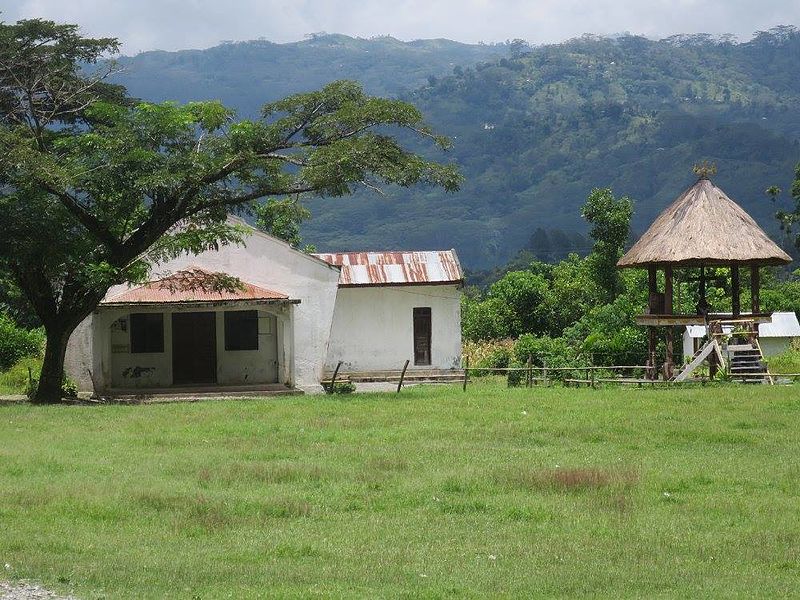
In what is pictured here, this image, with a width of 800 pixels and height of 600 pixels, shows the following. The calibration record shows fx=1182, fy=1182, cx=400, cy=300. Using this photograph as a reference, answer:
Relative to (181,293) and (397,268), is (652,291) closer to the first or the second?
(397,268)

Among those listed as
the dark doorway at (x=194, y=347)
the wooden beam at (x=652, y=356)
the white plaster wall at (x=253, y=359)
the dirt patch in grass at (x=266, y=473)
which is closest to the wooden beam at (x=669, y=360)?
the wooden beam at (x=652, y=356)

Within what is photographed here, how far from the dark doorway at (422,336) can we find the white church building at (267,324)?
0.03 m

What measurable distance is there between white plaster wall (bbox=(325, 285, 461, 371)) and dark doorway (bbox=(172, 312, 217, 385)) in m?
4.80

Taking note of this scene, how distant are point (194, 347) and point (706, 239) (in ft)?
49.2

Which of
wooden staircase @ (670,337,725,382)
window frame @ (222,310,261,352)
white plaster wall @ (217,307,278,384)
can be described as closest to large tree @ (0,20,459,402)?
window frame @ (222,310,261,352)

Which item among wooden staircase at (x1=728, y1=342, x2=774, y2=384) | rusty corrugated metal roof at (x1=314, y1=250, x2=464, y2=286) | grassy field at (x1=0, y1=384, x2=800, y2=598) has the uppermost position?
A: rusty corrugated metal roof at (x1=314, y1=250, x2=464, y2=286)

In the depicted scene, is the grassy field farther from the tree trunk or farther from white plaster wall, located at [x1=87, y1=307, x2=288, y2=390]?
white plaster wall, located at [x1=87, y1=307, x2=288, y2=390]

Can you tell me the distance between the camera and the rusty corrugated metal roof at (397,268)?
38.4 metres

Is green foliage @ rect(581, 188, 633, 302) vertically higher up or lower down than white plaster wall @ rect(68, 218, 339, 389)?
higher up

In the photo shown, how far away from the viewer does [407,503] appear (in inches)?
561

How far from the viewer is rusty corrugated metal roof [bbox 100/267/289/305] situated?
3012 cm

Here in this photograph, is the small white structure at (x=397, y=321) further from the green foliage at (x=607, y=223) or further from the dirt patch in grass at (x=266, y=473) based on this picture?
the dirt patch in grass at (x=266, y=473)

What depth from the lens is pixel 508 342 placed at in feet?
150

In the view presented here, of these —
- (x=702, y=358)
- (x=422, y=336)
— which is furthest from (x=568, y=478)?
(x=422, y=336)
